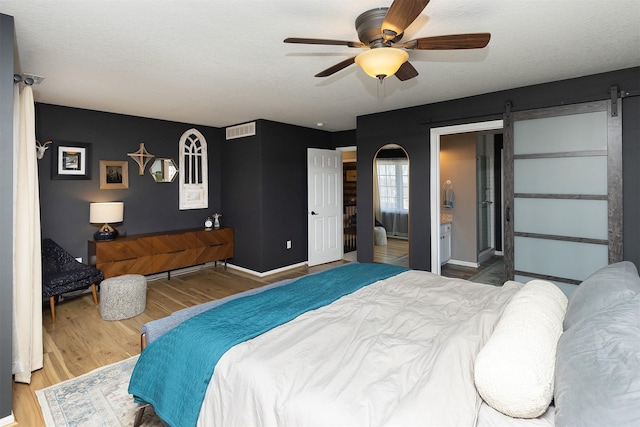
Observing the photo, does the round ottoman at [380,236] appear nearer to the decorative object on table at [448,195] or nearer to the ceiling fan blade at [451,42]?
the decorative object on table at [448,195]

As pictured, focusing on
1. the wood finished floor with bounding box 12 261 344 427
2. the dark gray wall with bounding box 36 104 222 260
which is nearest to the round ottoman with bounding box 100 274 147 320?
the wood finished floor with bounding box 12 261 344 427

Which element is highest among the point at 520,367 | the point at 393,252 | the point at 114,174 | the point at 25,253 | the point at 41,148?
the point at 41,148

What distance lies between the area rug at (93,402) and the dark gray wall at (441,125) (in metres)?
3.44

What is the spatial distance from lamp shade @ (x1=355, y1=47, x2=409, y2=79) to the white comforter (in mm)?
1409

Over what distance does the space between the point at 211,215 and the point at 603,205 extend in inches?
211

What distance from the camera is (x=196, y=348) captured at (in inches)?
61.4

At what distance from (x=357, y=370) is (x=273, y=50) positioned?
7.66 feet

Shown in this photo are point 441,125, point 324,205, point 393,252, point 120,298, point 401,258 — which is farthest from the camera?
point 324,205

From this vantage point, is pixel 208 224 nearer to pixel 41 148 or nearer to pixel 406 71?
pixel 41 148

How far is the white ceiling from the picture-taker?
2023mm

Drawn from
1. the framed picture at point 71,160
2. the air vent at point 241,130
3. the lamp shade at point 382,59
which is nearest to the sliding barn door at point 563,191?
the lamp shade at point 382,59

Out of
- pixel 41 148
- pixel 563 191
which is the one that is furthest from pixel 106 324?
pixel 563 191

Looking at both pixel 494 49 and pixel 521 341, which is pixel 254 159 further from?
pixel 521 341

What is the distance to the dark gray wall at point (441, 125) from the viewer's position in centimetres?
313
